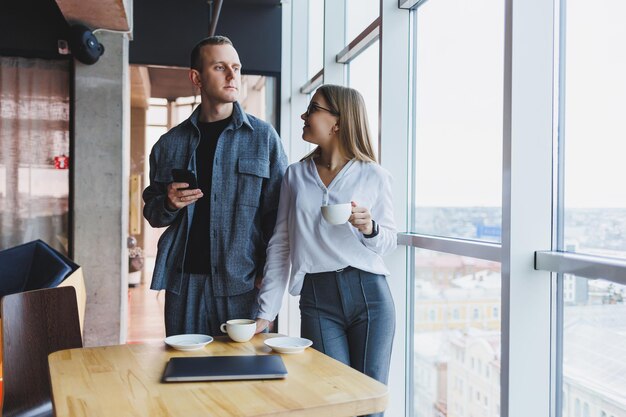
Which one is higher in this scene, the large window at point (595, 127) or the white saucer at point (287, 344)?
the large window at point (595, 127)

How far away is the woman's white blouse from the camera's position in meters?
2.00

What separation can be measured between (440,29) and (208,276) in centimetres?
154

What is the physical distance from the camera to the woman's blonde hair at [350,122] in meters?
2.11

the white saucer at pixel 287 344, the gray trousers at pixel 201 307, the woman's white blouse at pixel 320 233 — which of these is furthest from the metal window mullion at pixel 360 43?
the white saucer at pixel 287 344

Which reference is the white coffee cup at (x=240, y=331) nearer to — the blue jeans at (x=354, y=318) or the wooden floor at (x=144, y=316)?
the blue jeans at (x=354, y=318)

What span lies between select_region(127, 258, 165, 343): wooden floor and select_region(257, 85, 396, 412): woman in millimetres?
3401

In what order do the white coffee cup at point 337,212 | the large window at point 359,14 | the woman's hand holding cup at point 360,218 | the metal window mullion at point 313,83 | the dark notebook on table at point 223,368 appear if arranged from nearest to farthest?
the dark notebook on table at point 223,368, the white coffee cup at point 337,212, the woman's hand holding cup at point 360,218, the large window at point 359,14, the metal window mullion at point 313,83

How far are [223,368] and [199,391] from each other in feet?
0.47

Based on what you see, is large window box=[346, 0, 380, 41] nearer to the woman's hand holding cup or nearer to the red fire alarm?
the woman's hand holding cup

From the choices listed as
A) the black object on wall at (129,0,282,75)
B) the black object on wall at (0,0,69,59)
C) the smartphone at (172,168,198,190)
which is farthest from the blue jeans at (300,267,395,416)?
the black object on wall at (0,0,69,59)

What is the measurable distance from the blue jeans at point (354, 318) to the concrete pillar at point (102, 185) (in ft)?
11.1

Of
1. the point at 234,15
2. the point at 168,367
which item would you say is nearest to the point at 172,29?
the point at 234,15

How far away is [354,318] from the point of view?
199 centimetres

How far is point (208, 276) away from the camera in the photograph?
2.20m
